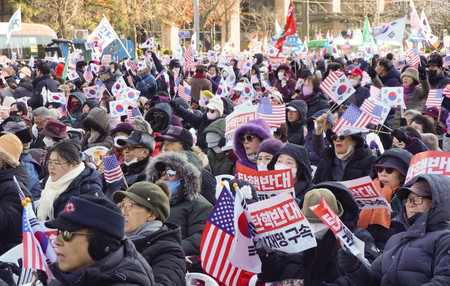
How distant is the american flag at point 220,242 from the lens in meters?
4.43

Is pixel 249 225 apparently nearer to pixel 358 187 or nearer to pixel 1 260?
pixel 358 187

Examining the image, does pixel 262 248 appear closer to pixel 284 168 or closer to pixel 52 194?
pixel 284 168

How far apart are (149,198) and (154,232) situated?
225mm

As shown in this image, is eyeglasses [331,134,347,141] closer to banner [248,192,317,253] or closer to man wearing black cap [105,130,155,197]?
man wearing black cap [105,130,155,197]

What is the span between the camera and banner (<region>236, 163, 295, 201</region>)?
512cm

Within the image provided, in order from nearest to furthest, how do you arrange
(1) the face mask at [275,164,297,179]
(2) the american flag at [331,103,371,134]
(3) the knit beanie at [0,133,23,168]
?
(3) the knit beanie at [0,133,23,168] → (1) the face mask at [275,164,297,179] → (2) the american flag at [331,103,371,134]

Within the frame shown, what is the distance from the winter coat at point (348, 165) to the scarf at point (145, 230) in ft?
8.83

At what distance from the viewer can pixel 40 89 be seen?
13.2 meters

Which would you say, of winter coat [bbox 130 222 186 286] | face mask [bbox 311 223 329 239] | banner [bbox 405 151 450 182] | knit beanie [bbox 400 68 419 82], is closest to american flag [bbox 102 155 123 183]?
winter coat [bbox 130 222 186 286]

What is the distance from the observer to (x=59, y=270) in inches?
130

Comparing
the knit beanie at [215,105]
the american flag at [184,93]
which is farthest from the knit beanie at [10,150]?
the american flag at [184,93]

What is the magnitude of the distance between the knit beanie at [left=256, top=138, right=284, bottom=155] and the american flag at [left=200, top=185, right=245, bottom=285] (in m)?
1.99

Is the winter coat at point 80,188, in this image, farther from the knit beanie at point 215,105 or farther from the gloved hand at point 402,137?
the knit beanie at point 215,105

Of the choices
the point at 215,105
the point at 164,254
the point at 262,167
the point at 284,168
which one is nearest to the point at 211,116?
the point at 215,105
